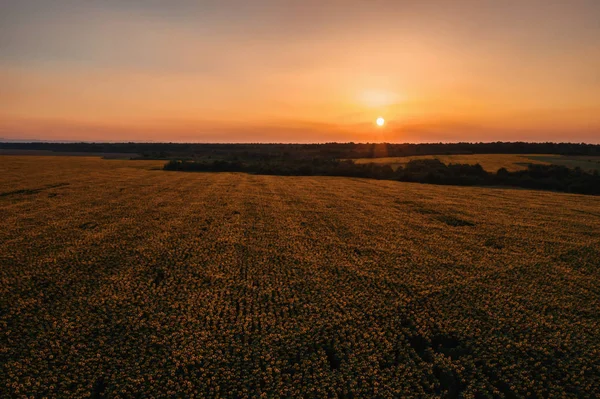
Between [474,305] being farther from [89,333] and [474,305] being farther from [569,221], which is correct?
[569,221]

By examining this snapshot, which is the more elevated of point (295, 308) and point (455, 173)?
point (455, 173)

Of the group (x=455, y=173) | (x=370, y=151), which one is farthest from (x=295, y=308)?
(x=370, y=151)

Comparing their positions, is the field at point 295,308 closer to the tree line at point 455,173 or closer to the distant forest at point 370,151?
the tree line at point 455,173

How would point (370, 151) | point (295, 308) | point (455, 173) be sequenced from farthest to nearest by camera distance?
point (370, 151) → point (455, 173) → point (295, 308)

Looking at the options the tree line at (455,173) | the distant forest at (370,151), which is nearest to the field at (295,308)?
the tree line at (455,173)

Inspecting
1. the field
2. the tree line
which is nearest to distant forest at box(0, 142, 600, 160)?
the tree line

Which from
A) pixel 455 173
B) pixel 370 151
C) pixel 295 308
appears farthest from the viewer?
pixel 370 151

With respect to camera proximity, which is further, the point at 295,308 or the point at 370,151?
the point at 370,151

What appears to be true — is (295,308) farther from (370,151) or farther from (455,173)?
(370,151)

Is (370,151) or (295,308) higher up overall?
(370,151)
